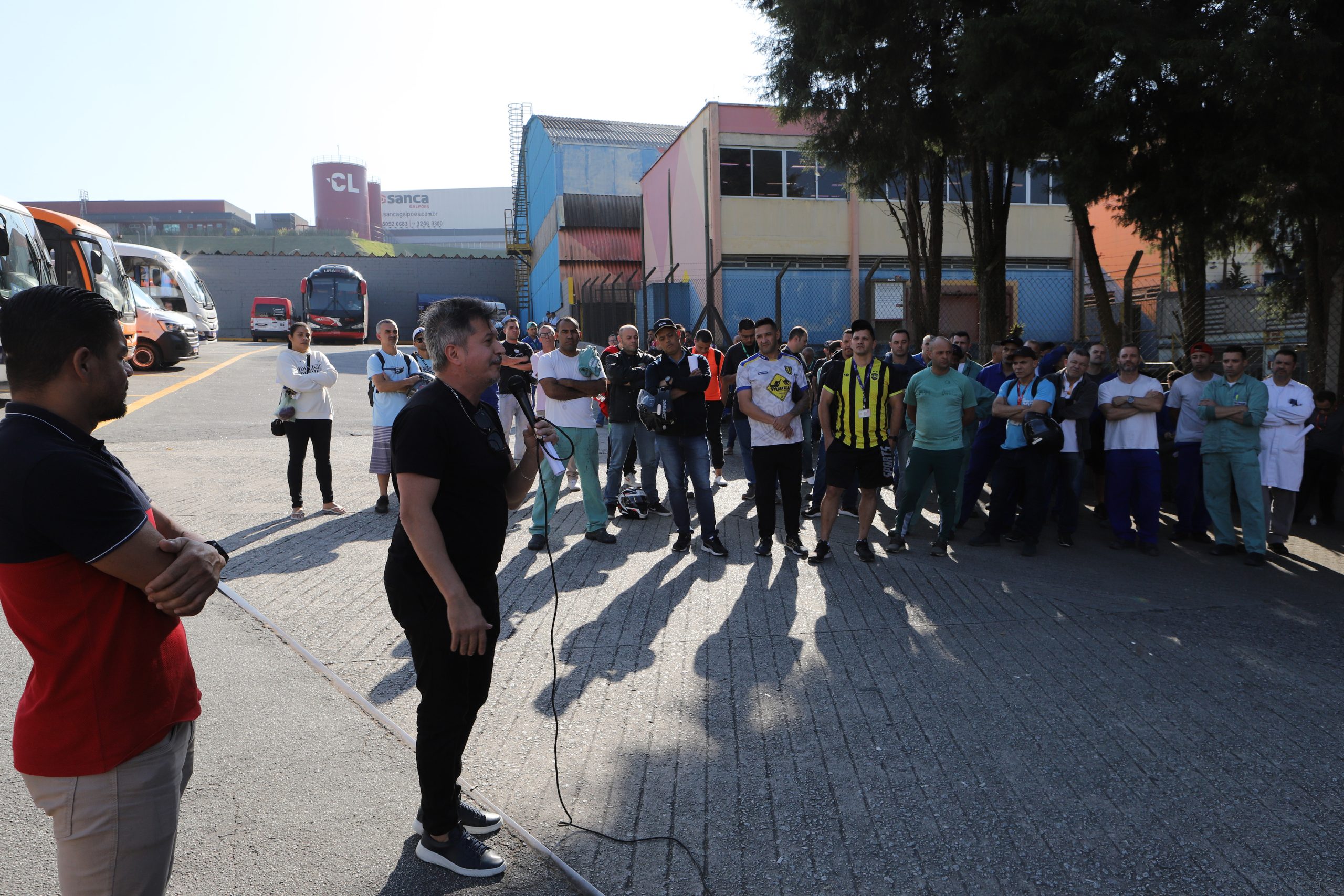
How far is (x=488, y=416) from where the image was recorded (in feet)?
10.3

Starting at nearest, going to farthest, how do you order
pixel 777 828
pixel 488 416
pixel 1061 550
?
pixel 488 416
pixel 777 828
pixel 1061 550

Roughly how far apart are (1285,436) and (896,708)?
5.54m

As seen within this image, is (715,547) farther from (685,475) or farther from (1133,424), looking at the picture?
(1133,424)

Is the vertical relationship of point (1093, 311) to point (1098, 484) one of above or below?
above

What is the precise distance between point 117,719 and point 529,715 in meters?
2.53

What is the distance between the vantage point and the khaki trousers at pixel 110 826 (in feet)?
6.52

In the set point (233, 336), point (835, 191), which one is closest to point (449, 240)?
point (233, 336)

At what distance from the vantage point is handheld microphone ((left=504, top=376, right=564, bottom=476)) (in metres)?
3.37

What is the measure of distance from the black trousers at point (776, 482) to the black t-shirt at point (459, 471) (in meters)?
4.57

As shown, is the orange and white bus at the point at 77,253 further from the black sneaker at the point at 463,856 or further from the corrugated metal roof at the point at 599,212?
the black sneaker at the point at 463,856

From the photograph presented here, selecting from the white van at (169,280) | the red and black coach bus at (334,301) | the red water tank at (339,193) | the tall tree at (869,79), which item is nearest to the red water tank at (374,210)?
the red water tank at (339,193)

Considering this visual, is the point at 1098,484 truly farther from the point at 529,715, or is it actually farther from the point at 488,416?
the point at 488,416

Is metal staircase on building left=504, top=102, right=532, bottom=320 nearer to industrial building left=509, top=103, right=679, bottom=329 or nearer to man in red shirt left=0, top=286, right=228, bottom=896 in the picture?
industrial building left=509, top=103, right=679, bottom=329

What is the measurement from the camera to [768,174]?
27.1 meters
